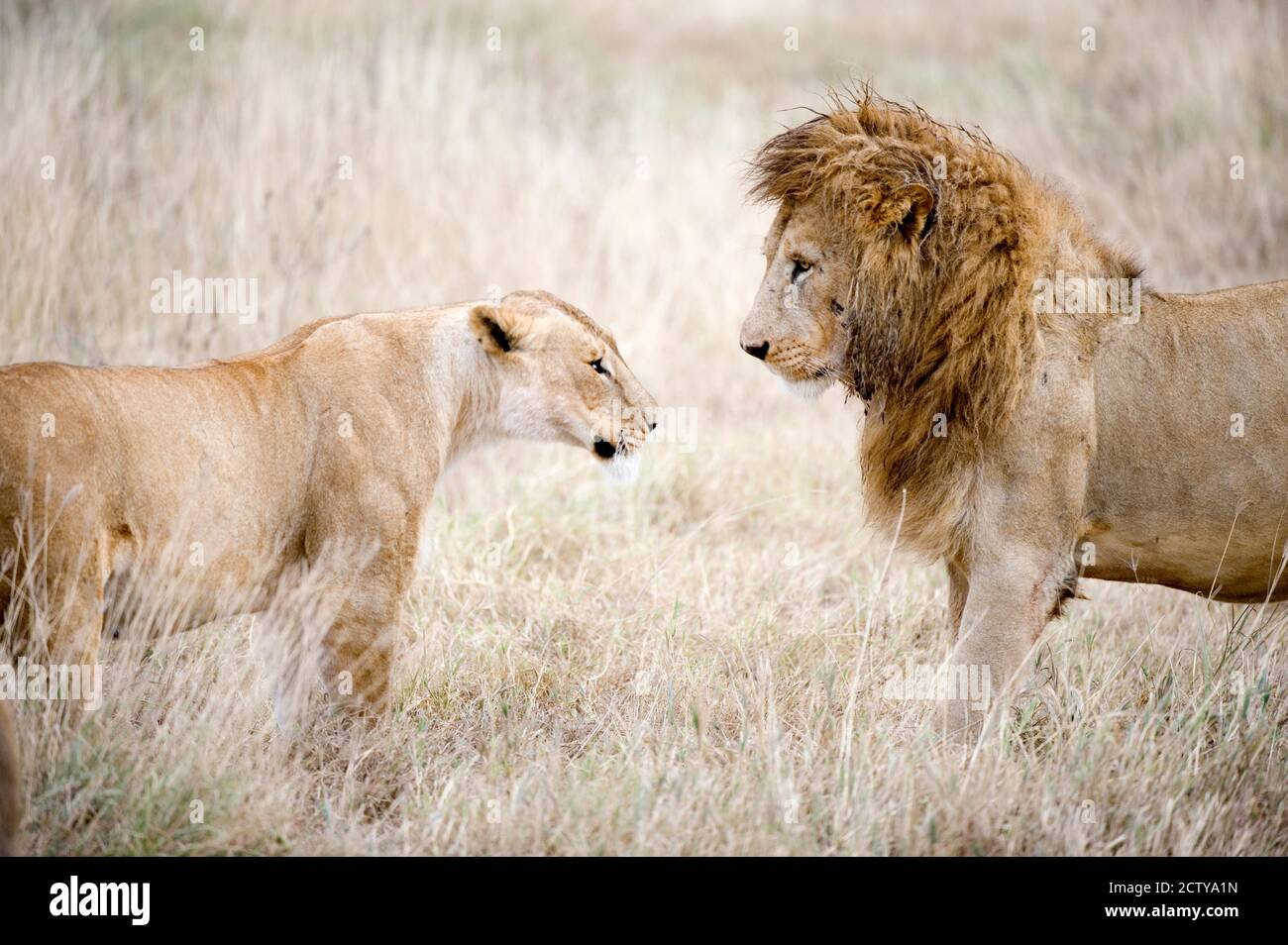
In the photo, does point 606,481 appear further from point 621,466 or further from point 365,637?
point 365,637

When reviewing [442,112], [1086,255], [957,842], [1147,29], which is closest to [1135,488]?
[1086,255]

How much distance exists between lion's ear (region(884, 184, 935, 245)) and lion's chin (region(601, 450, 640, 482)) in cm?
104

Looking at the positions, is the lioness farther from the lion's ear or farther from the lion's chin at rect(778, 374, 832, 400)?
the lion's ear

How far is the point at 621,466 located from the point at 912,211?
3.69 feet

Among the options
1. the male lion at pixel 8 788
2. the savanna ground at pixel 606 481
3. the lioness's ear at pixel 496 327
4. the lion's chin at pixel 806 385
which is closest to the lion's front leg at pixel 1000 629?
the savanna ground at pixel 606 481

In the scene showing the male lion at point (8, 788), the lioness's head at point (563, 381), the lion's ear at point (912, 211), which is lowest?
the male lion at point (8, 788)

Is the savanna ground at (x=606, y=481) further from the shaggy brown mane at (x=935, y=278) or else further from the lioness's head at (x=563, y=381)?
the lioness's head at (x=563, y=381)

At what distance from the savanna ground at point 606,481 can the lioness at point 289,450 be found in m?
0.36

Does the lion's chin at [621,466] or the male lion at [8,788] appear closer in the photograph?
the male lion at [8,788]

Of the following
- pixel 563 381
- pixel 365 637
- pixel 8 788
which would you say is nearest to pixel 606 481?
pixel 563 381

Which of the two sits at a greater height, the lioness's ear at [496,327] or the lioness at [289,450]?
the lioness's ear at [496,327]

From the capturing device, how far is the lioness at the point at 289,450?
309 cm

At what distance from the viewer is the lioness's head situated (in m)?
3.98

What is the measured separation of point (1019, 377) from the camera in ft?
11.7
